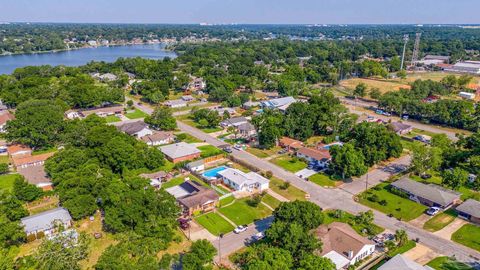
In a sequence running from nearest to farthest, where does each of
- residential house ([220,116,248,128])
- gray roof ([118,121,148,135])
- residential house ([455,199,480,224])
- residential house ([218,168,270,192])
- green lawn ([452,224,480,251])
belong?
green lawn ([452,224,480,251])
residential house ([455,199,480,224])
residential house ([218,168,270,192])
gray roof ([118,121,148,135])
residential house ([220,116,248,128])

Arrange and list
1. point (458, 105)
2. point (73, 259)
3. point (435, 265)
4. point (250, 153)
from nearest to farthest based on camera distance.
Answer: point (73, 259) → point (435, 265) → point (250, 153) → point (458, 105)

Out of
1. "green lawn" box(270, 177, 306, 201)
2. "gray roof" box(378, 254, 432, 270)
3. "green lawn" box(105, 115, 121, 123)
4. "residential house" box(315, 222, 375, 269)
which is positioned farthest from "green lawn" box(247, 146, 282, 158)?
"green lawn" box(105, 115, 121, 123)

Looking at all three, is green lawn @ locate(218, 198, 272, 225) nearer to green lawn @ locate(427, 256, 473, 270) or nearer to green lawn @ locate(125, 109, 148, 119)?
green lawn @ locate(427, 256, 473, 270)

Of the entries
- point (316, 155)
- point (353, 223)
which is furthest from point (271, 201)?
point (316, 155)

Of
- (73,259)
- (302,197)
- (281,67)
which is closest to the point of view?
(73,259)

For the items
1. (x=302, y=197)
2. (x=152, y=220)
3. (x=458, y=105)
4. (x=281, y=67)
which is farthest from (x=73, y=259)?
(x=281, y=67)

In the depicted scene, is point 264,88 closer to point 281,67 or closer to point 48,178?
point 281,67

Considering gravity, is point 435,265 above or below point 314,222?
below

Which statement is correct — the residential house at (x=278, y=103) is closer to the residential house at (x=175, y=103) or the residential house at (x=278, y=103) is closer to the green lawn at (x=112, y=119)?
the residential house at (x=175, y=103)

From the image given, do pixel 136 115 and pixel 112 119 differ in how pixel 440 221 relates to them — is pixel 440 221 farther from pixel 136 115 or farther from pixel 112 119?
pixel 112 119
